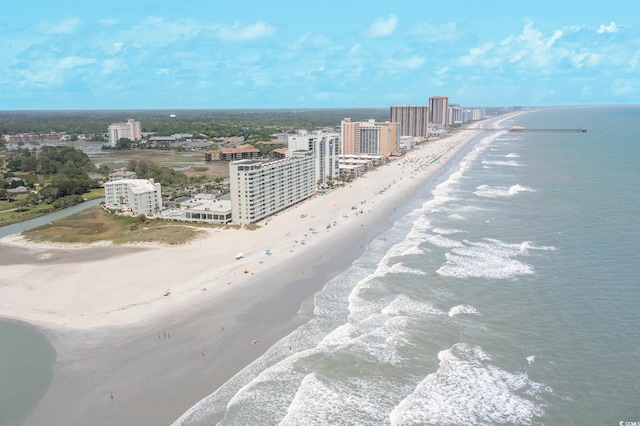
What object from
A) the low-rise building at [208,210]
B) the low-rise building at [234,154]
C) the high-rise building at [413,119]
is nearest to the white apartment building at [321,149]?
the low-rise building at [208,210]

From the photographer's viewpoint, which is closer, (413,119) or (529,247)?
(529,247)

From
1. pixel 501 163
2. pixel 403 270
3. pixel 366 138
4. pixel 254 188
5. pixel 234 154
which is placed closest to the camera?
pixel 403 270

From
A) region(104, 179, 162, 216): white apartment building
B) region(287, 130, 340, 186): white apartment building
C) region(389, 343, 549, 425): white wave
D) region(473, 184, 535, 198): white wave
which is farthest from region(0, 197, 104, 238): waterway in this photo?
region(473, 184, 535, 198): white wave

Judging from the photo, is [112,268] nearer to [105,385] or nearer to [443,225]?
[105,385]

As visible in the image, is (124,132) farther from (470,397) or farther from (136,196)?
(470,397)

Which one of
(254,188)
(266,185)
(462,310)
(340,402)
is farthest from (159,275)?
(462,310)

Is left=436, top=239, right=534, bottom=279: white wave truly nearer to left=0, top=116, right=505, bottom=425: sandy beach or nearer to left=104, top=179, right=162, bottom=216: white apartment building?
left=0, top=116, right=505, bottom=425: sandy beach

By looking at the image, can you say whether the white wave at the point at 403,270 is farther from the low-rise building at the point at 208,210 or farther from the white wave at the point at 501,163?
the white wave at the point at 501,163
